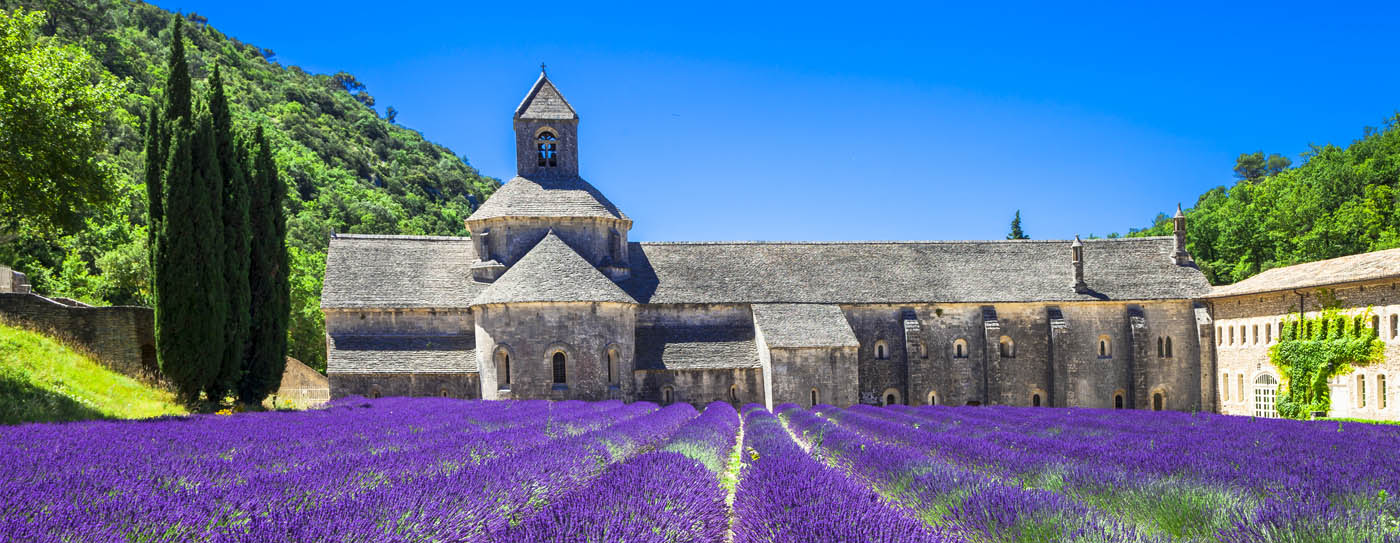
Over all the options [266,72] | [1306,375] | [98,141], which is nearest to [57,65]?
[98,141]

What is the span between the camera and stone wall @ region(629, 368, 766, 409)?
120 feet

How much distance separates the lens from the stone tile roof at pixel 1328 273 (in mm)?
27688

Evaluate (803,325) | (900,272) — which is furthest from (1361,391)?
(803,325)

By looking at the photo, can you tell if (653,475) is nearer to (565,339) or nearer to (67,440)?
(67,440)

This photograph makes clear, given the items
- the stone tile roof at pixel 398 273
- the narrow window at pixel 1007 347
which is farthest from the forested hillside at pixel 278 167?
the narrow window at pixel 1007 347

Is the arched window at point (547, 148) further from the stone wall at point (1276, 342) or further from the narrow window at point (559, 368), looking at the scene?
the stone wall at point (1276, 342)

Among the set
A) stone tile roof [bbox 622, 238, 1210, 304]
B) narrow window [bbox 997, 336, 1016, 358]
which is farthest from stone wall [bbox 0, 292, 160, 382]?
narrow window [bbox 997, 336, 1016, 358]

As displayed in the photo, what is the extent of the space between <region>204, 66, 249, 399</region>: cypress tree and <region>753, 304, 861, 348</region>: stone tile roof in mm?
19329

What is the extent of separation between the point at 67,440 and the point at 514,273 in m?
24.4

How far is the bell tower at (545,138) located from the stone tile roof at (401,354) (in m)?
9.63

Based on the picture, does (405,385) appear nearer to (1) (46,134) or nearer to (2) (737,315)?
(2) (737,315)

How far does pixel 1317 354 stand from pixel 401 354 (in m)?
34.7

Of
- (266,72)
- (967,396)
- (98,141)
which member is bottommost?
(967,396)

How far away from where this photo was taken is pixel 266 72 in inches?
5325
